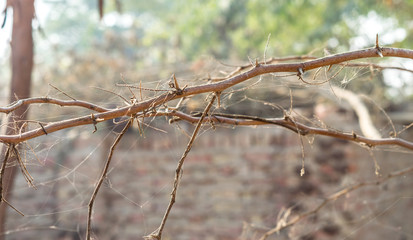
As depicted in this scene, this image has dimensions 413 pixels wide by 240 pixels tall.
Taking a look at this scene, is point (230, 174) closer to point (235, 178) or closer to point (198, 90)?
point (235, 178)

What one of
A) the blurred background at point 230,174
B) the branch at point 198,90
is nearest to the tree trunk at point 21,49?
the blurred background at point 230,174

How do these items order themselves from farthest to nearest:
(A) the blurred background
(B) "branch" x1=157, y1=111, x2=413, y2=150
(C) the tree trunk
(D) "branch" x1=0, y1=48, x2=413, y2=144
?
(A) the blurred background, (C) the tree trunk, (B) "branch" x1=157, y1=111, x2=413, y2=150, (D) "branch" x1=0, y1=48, x2=413, y2=144

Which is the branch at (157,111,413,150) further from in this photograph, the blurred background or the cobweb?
the cobweb

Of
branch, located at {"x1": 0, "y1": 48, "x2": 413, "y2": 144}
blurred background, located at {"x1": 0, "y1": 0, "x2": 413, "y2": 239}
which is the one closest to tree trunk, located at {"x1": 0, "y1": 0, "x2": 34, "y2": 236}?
blurred background, located at {"x1": 0, "y1": 0, "x2": 413, "y2": 239}

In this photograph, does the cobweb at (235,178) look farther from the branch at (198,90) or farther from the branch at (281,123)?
the branch at (198,90)

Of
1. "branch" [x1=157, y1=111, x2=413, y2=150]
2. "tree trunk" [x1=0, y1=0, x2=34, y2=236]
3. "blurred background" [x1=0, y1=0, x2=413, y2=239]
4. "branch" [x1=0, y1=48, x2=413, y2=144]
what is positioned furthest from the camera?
"blurred background" [x1=0, y1=0, x2=413, y2=239]

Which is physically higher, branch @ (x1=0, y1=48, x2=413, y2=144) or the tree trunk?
the tree trunk

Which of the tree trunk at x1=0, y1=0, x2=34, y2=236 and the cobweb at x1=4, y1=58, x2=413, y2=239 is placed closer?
the tree trunk at x1=0, y1=0, x2=34, y2=236

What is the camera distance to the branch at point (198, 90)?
1.16 metres

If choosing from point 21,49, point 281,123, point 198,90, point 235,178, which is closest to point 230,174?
point 235,178

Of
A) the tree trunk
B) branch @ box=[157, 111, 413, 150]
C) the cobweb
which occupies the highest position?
the tree trunk

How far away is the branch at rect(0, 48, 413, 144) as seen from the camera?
1160 millimetres

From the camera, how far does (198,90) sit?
1.17 meters

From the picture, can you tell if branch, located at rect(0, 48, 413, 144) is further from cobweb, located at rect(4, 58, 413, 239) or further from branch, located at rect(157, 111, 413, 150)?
cobweb, located at rect(4, 58, 413, 239)
